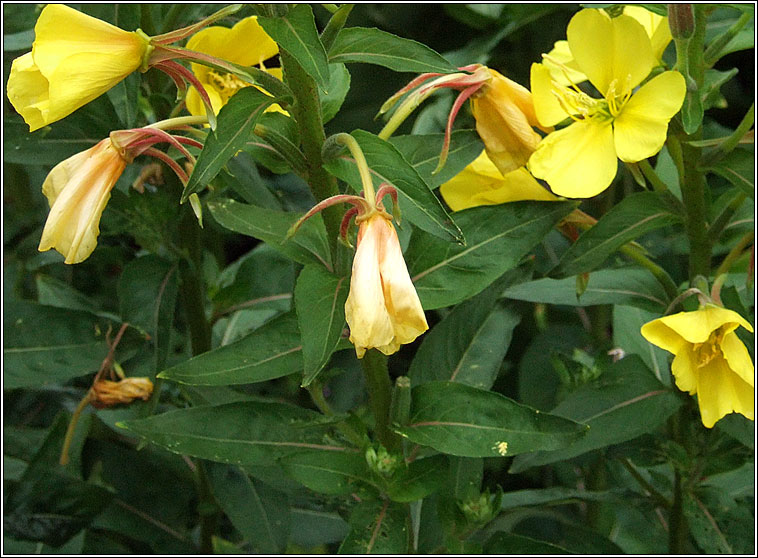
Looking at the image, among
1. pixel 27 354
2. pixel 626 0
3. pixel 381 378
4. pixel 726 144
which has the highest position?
pixel 626 0

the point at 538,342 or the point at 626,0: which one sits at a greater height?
the point at 626,0

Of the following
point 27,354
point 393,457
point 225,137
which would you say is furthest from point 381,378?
point 27,354

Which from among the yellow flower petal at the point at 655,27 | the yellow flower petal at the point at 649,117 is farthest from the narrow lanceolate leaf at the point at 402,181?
the yellow flower petal at the point at 655,27

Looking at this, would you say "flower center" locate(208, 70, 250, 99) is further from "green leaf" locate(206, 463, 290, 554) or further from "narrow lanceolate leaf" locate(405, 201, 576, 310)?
"green leaf" locate(206, 463, 290, 554)

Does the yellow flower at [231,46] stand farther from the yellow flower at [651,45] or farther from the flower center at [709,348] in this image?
the flower center at [709,348]

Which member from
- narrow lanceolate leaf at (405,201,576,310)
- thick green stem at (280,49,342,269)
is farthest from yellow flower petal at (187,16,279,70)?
narrow lanceolate leaf at (405,201,576,310)

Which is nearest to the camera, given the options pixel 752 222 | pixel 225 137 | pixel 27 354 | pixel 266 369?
pixel 225 137

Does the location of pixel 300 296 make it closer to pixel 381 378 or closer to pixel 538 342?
pixel 381 378
